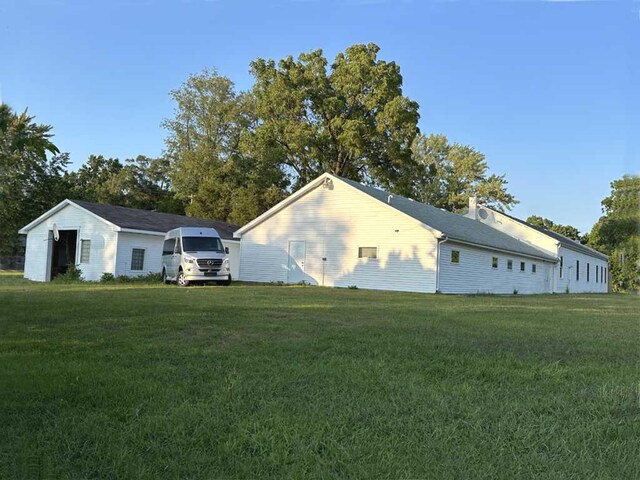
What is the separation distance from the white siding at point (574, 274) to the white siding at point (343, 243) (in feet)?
60.4

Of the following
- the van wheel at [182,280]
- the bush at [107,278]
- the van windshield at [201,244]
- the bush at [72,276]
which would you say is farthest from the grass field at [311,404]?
the bush at [72,276]

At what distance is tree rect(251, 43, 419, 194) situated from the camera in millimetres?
37938

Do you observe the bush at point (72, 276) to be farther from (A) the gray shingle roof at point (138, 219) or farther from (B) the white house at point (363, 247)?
(B) the white house at point (363, 247)

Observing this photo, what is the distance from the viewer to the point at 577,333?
8617 millimetres

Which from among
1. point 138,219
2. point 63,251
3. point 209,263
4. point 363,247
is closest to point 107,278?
point 138,219

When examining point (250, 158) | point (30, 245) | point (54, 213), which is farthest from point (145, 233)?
point (250, 158)

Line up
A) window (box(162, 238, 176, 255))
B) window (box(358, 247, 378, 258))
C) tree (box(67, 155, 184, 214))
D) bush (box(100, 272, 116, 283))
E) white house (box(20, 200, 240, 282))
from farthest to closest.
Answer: tree (box(67, 155, 184, 214)), white house (box(20, 200, 240, 282)), window (box(358, 247, 378, 258)), bush (box(100, 272, 116, 283)), window (box(162, 238, 176, 255))

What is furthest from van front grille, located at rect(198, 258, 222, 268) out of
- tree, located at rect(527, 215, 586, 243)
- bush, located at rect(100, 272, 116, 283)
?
tree, located at rect(527, 215, 586, 243)

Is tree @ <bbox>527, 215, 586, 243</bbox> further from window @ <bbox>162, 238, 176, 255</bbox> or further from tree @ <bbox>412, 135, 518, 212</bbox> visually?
window @ <bbox>162, 238, 176, 255</bbox>

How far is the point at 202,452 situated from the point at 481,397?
2.41 metres

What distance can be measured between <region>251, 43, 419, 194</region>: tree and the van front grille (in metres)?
19.4

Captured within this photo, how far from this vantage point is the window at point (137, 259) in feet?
79.4

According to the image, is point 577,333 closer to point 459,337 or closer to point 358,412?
point 459,337

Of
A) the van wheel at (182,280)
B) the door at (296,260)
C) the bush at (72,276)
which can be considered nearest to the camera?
the van wheel at (182,280)
